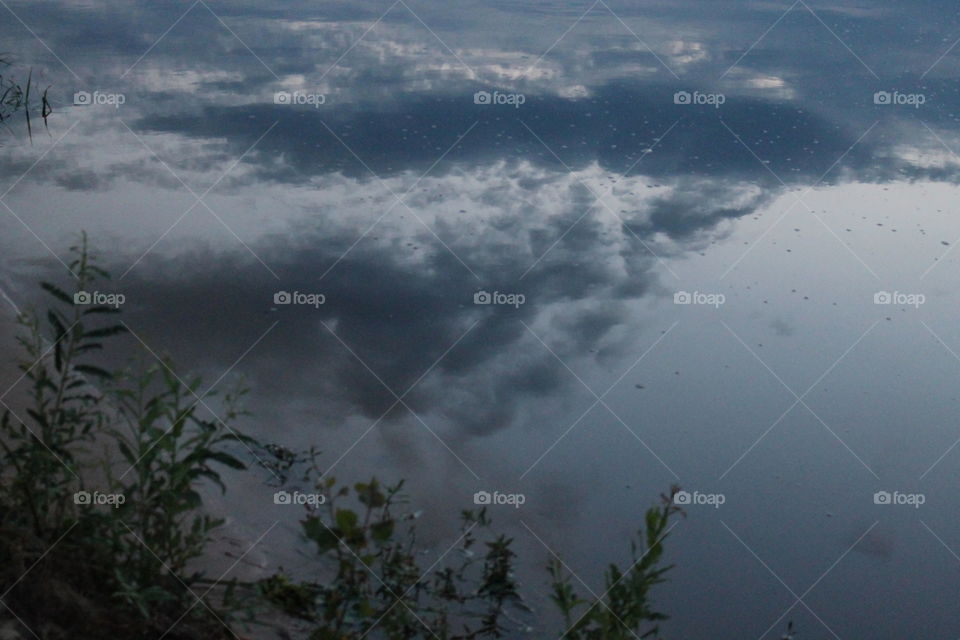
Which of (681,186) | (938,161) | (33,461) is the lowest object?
(33,461)

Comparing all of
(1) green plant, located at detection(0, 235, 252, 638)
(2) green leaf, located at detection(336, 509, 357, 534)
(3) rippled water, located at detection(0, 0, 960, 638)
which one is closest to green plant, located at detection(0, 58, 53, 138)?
(3) rippled water, located at detection(0, 0, 960, 638)

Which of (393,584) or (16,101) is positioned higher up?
(16,101)

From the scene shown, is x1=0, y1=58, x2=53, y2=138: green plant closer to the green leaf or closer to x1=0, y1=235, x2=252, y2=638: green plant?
x1=0, y1=235, x2=252, y2=638: green plant

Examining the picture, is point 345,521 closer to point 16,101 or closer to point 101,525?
point 101,525

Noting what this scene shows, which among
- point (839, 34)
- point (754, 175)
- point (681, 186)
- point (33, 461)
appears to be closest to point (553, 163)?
point (681, 186)

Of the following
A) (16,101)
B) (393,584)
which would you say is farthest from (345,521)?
(16,101)

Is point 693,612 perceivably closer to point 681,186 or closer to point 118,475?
point 118,475

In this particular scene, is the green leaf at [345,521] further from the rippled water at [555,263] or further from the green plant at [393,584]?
the rippled water at [555,263]

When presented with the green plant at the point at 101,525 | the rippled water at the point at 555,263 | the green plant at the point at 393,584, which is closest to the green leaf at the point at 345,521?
the green plant at the point at 393,584
